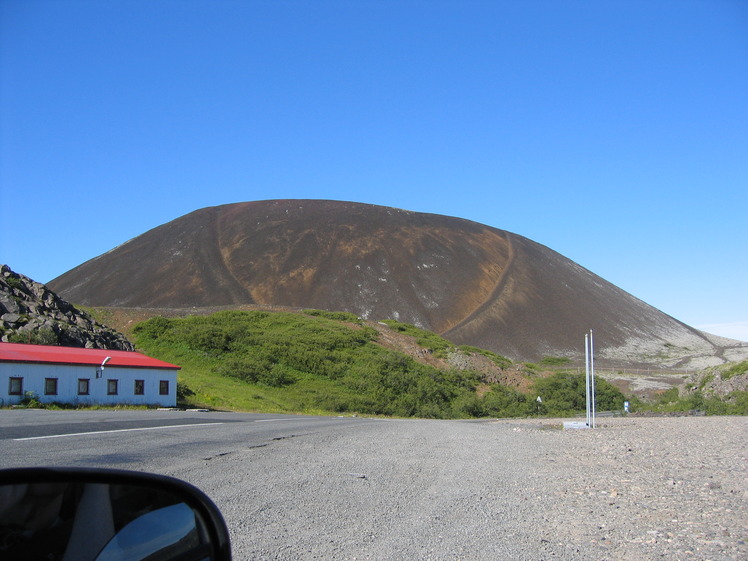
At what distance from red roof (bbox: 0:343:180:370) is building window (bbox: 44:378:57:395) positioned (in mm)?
732

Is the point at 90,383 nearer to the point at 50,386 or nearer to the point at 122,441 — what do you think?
the point at 50,386

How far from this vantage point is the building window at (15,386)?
25.8 metres

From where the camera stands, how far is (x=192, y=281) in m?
102

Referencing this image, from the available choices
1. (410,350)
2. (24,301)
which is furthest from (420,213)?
(24,301)

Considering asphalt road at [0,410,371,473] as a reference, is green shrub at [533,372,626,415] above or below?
below

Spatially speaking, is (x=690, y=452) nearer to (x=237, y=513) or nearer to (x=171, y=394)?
(x=237, y=513)

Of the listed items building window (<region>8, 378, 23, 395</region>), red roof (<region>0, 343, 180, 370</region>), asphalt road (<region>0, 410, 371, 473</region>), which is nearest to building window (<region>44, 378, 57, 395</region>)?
red roof (<region>0, 343, 180, 370</region>)

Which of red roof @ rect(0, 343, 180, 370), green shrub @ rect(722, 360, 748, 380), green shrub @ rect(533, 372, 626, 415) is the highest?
red roof @ rect(0, 343, 180, 370)

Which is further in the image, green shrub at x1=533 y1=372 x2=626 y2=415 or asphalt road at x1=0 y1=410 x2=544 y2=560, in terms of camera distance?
green shrub at x1=533 y1=372 x2=626 y2=415

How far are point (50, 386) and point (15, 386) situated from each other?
1552 millimetres

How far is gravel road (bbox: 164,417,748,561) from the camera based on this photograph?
5766 millimetres

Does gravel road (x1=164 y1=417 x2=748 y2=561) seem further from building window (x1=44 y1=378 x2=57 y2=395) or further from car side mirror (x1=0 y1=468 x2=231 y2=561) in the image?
building window (x1=44 y1=378 x2=57 y2=395)

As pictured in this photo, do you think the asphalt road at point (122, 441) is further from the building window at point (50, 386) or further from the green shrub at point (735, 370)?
the green shrub at point (735, 370)

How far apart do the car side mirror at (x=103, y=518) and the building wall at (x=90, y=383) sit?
26.6 meters
